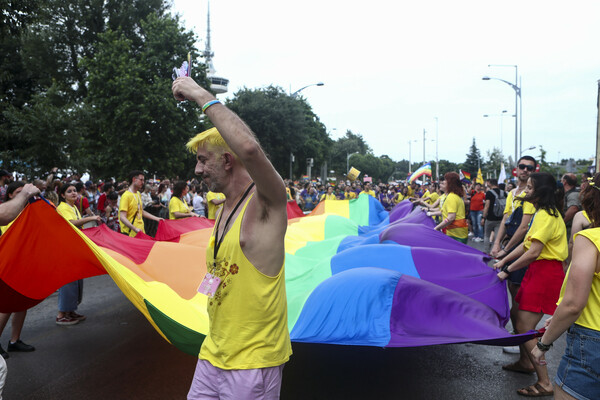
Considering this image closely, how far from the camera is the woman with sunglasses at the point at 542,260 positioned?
4289 mm

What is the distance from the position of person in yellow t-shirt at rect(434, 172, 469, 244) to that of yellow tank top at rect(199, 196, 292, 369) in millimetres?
5942

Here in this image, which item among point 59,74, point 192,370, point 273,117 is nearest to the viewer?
point 192,370

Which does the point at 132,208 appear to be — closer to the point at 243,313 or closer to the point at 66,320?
the point at 66,320

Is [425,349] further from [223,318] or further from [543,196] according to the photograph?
[223,318]

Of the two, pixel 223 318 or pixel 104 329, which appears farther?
pixel 104 329

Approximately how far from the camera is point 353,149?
104062 millimetres

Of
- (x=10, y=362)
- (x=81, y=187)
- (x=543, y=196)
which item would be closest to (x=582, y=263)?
(x=543, y=196)

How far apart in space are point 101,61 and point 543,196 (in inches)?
906

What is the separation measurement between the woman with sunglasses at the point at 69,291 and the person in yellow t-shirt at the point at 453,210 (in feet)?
16.8

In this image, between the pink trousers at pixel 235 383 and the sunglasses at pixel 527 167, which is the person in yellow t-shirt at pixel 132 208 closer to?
the sunglasses at pixel 527 167

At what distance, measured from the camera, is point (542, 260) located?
438 cm

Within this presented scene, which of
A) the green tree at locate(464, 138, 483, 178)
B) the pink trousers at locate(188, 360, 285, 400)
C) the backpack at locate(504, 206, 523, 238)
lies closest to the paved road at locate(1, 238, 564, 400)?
the backpack at locate(504, 206, 523, 238)

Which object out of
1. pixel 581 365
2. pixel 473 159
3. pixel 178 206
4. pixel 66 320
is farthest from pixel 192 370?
pixel 473 159

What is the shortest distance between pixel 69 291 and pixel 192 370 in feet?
8.09
